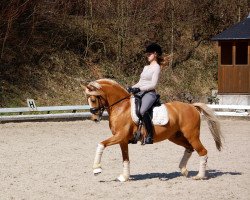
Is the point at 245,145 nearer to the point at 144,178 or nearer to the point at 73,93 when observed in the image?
the point at 144,178

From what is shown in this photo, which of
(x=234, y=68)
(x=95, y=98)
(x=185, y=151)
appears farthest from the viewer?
(x=234, y=68)

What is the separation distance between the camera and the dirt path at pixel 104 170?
8.59m

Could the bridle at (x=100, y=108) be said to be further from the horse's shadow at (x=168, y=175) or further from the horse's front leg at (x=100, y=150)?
the horse's shadow at (x=168, y=175)

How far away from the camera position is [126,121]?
9695mm

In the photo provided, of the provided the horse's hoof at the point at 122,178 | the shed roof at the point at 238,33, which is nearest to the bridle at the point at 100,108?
the horse's hoof at the point at 122,178

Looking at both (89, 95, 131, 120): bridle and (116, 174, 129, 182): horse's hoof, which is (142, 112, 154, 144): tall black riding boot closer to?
(89, 95, 131, 120): bridle

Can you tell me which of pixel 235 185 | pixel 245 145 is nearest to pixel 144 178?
pixel 235 185

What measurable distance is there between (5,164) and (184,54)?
80.2 ft

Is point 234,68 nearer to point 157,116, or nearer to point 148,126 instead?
point 157,116

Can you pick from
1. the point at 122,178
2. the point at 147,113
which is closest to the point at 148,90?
the point at 147,113

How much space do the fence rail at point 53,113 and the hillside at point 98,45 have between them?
1677mm

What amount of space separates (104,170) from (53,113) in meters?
13.2

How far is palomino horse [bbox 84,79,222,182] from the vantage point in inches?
380

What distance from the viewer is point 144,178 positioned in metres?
10.1
